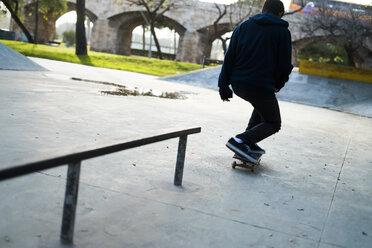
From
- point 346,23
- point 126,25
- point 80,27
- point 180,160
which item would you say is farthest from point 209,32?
point 180,160

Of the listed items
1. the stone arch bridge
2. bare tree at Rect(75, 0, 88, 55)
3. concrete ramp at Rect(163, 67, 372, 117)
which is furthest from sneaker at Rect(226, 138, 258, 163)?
the stone arch bridge

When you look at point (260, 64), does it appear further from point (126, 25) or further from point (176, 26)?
point (126, 25)

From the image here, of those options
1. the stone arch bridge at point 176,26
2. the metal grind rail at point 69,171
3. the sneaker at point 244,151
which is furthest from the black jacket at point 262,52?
the stone arch bridge at point 176,26

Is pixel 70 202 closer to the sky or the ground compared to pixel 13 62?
closer to the ground

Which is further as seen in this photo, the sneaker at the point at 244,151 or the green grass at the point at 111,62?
the green grass at the point at 111,62

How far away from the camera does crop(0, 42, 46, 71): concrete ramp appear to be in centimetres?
1191

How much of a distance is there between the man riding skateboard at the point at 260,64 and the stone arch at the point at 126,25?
131ft

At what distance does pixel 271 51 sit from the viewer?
3.98m

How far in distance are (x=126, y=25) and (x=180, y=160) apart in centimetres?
4391

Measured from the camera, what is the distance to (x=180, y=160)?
3.48 metres

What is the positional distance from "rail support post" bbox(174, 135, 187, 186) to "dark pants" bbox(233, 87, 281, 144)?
3.22 ft

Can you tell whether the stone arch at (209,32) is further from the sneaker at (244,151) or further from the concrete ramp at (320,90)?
the sneaker at (244,151)

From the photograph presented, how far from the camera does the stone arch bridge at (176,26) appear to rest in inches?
1597

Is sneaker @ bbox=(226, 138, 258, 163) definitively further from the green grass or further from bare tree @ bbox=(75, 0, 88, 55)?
bare tree @ bbox=(75, 0, 88, 55)
